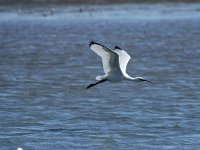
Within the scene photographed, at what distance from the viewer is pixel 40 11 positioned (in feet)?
161

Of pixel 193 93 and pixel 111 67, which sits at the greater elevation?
pixel 111 67

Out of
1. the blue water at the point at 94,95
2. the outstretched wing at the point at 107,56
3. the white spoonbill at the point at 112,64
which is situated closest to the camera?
the blue water at the point at 94,95

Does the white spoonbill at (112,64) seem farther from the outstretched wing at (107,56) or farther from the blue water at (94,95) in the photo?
the blue water at (94,95)

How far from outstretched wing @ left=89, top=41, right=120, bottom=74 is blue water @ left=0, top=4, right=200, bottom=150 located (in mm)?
869

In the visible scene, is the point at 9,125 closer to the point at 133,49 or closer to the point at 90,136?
the point at 90,136

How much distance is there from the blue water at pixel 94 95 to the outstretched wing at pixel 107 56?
0.87m

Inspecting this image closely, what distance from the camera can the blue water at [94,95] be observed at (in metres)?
12.0

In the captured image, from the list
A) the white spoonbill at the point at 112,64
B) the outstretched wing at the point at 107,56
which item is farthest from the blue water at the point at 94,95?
the outstretched wing at the point at 107,56

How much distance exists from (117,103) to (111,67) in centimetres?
195

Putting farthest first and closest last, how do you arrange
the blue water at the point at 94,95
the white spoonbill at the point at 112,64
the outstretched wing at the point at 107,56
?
the white spoonbill at the point at 112,64
the outstretched wing at the point at 107,56
the blue water at the point at 94,95

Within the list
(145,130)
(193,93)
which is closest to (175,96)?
(193,93)

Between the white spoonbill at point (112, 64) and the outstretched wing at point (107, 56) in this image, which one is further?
the white spoonbill at point (112, 64)

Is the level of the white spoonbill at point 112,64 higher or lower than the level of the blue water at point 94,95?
higher

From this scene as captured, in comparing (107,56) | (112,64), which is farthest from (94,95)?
(107,56)
